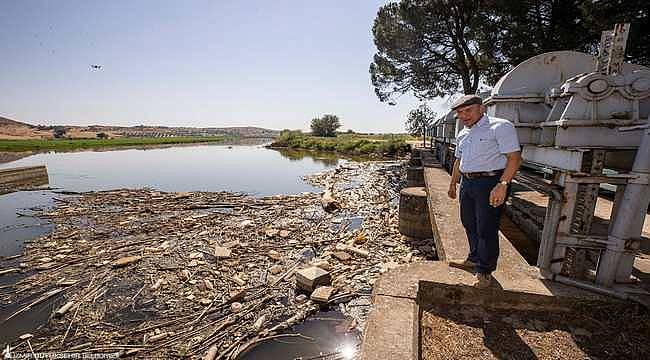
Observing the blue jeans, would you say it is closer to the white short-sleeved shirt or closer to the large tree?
the white short-sleeved shirt

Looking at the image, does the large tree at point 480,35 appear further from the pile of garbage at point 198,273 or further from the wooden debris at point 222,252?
the wooden debris at point 222,252

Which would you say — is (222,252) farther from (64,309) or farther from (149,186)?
(149,186)

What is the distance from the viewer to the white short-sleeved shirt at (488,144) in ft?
7.84

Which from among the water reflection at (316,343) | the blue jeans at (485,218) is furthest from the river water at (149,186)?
the blue jeans at (485,218)

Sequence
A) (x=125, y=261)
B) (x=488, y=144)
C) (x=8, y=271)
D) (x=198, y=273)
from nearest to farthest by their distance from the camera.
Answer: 1. (x=488, y=144)
2. (x=198, y=273)
3. (x=8, y=271)
4. (x=125, y=261)

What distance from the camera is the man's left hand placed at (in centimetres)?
234

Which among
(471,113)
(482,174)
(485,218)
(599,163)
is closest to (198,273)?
(485,218)

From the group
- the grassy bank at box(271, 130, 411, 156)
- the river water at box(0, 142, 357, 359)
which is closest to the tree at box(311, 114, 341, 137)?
the grassy bank at box(271, 130, 411, 156)

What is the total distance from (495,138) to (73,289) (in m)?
7.41

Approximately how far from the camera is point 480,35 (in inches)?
476

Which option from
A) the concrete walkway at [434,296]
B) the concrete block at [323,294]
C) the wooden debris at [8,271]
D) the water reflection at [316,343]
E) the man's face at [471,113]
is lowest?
the wooden debris at [8,271]

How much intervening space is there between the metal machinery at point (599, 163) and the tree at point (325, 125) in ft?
223

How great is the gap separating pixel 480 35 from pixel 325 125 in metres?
58.5

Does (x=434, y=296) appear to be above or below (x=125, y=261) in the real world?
above
